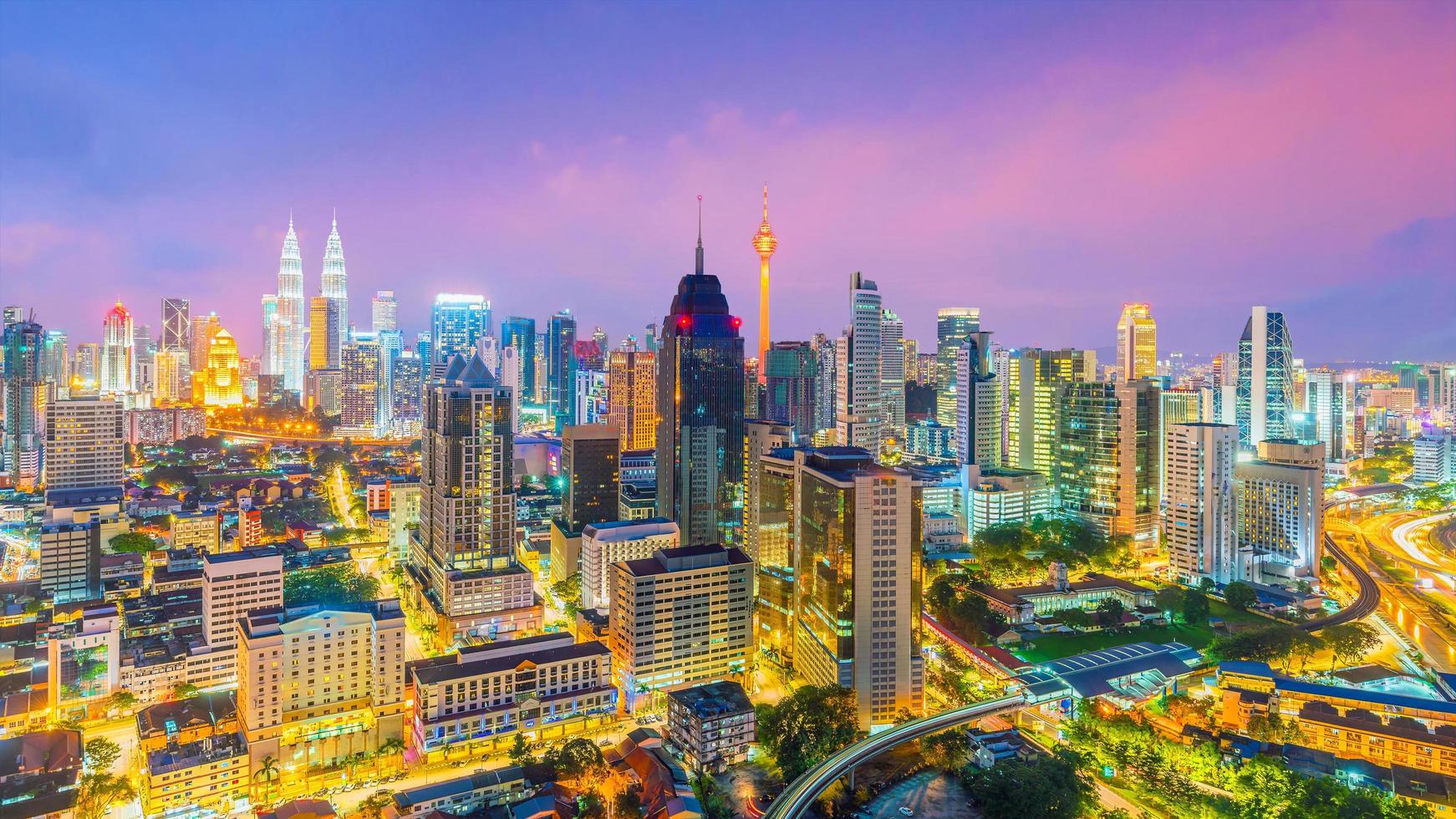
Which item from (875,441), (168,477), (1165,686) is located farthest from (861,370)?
(168,477)

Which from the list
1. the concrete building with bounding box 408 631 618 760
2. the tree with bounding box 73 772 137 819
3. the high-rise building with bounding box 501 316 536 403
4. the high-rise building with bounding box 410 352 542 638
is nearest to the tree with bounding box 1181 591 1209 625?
the concrete building with bounding box 408 631 618 760

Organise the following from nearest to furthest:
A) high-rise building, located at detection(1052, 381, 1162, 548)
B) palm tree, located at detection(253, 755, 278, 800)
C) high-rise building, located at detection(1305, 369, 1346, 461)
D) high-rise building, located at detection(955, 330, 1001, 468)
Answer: palm tree, located at detection(253, 755, 278, 800)
high-rise building, located at detection(1052, 381, 1162, 548)
high-rise building, located at detection(955, 330, 1001, 468)
high-rise building, located at detection(1305, 369, 1346, 461)

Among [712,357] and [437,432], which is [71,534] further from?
[712,357]

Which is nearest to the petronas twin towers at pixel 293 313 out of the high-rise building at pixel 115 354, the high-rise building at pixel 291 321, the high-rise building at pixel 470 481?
the high-rise building at pixel 291 321

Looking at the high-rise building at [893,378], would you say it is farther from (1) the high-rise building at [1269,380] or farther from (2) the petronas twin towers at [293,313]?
(2) the petronas twin towers at [293,313]

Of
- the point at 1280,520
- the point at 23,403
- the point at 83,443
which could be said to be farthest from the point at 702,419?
the point at 23,403

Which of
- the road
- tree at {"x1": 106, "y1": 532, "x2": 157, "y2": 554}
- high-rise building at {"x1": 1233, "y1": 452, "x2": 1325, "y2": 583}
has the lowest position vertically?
the road

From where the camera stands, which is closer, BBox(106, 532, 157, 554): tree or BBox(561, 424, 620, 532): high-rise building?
BBox(106, 532, 157, 554): tree

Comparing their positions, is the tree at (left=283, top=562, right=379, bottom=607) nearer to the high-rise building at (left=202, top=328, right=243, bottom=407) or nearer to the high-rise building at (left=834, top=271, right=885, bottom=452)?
the high-rise building at (left=834, top=271, right=885, bottom=452)
